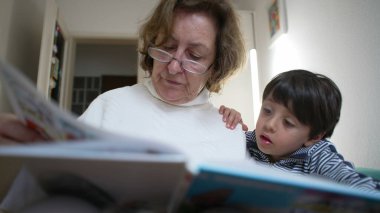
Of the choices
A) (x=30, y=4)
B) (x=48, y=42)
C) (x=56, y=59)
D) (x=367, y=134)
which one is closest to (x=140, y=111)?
(x=367, y=134)

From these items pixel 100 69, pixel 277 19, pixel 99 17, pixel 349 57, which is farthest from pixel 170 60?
pixel 100 69

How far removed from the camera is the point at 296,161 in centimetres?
94

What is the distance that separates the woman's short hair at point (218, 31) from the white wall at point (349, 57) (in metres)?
0.50

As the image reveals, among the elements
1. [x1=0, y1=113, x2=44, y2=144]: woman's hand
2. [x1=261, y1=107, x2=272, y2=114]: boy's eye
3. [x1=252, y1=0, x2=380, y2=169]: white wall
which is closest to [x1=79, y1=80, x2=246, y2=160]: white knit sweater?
[x1=261, y1=107, x2=272, y2=114]: boy's eye

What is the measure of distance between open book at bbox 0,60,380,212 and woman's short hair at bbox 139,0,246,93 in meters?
0.63

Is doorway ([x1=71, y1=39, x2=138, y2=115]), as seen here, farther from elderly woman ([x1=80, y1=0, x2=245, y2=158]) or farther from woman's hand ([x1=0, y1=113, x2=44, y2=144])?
woman's hand ([x1=0, y1=113, x2=44, y2=144])

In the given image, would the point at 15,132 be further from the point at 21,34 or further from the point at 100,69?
the point at 100,69

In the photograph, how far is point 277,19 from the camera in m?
2.04

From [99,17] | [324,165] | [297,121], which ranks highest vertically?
[99,17]

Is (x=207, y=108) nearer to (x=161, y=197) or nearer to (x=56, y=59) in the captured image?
(x=161, y=197)

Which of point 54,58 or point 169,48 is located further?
point 54,58

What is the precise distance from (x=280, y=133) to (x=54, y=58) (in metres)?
1.97

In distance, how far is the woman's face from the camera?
925 millimetres

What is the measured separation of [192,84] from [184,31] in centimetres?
18
